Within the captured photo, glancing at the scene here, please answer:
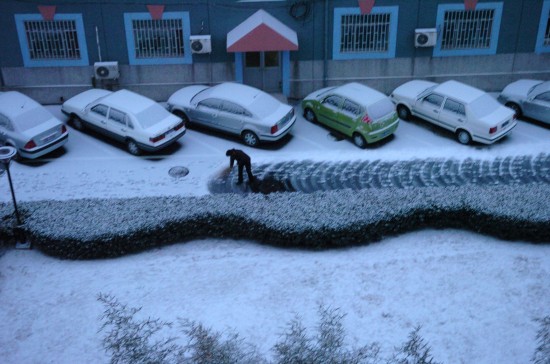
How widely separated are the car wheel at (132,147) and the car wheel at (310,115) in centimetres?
583

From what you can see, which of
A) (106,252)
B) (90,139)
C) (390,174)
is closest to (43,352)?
(106,252)

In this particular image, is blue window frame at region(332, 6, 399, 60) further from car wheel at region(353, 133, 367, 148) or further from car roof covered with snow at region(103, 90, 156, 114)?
car roof covered with snow at region(103, 90, 156, 114)

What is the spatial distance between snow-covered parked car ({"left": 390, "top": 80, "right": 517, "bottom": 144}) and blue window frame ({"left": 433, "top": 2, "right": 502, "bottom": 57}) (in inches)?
95.2

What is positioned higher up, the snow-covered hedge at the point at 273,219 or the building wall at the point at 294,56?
the building wall at the point at 294,56

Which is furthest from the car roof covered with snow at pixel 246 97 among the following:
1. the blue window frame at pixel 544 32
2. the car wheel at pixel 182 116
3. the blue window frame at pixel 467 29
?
the blue window frame at pixel 544 32

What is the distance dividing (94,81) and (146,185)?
6.25 metres

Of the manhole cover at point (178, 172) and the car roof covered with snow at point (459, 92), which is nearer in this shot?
the manhole cover at point (178, 172)

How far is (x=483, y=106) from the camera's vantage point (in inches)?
658

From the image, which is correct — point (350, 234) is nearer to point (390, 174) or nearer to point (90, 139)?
point (390, 174)

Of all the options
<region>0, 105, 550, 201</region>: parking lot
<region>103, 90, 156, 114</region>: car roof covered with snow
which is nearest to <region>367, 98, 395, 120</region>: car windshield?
<region>0, 105, 550, 201</region>: parking lot

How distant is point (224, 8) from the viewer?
60.9ft

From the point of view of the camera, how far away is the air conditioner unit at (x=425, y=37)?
18828 millimetres

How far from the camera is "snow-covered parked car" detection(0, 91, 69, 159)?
51.0ft

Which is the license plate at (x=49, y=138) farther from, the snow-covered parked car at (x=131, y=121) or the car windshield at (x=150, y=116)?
the car windshield at (x=150, y=116)
